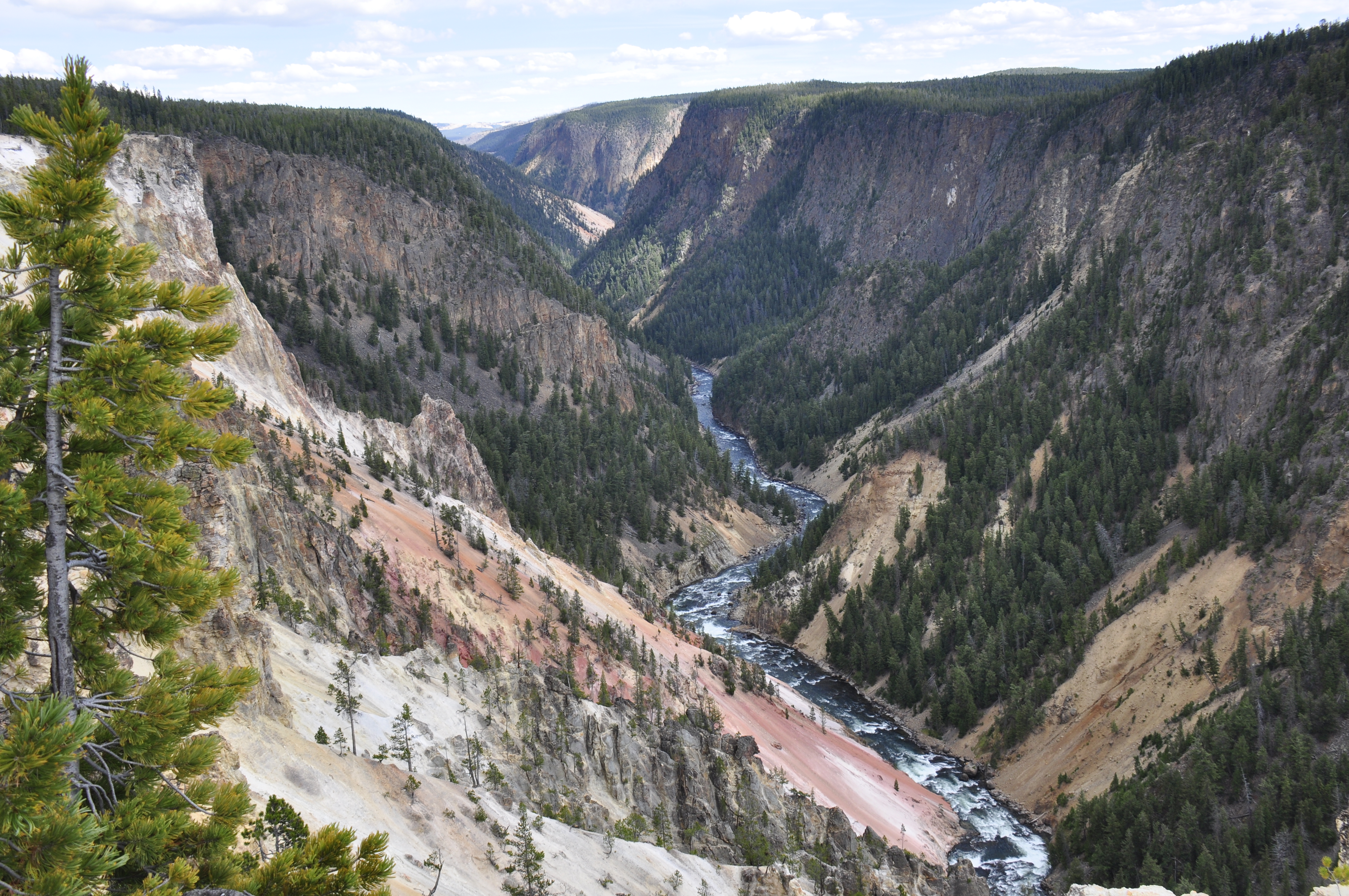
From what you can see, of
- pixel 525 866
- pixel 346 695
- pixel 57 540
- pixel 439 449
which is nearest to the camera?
pixel 57 540

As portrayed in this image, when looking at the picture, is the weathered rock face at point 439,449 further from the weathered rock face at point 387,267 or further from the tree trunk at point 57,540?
the tree trunk at point 57,540

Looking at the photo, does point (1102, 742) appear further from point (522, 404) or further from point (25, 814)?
point (522, 404)

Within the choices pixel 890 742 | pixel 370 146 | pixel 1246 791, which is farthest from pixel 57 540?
pixel 370 146

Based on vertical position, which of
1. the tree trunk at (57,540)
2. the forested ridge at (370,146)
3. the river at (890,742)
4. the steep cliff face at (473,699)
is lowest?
the river at (890,742)

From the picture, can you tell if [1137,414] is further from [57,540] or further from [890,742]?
[57,540]

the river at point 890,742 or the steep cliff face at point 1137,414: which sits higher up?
the steep cliff face at point 1137,414

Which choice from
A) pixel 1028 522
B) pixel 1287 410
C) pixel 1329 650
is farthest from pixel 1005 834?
pixel 1287 410

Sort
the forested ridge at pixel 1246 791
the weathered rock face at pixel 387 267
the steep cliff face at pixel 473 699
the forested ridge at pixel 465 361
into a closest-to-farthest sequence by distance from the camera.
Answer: the steep cliff face at pixel 473 699 < the forested ridge at pixel 1246 791 < the forested ridge at pixel 465 361 < the weathered rock face at pixel 387 267

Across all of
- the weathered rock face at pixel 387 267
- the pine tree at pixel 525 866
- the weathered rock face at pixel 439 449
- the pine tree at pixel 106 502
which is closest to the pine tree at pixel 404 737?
the pine tree at pixel 525 866
